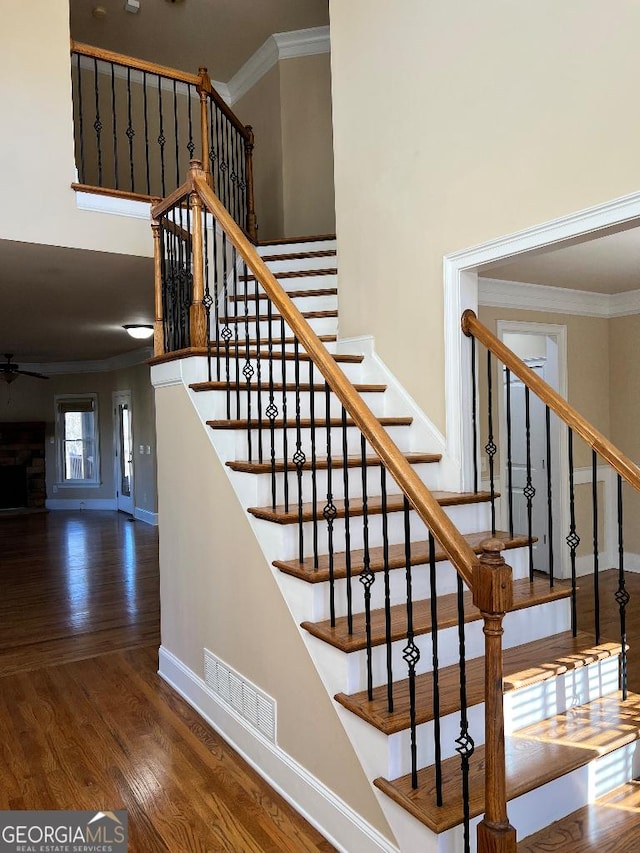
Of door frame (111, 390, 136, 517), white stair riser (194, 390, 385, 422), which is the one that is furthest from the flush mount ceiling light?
door frame (111, 390, 136, 517)

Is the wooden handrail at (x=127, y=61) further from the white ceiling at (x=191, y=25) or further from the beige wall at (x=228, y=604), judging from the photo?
the beige wall at (x=228, y=604)

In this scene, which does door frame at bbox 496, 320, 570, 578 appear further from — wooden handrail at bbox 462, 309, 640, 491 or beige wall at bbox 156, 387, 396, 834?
beige wall at bbox 156, 387, 396, 834

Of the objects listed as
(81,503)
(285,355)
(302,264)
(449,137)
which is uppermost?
(449,137)

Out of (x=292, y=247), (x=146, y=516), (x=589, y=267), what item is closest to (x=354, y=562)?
(x=589, y=267)

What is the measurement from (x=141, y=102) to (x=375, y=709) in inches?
283

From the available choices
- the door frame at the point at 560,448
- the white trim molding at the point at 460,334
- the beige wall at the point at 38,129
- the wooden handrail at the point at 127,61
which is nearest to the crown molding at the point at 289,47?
the wooden handrail at the point at 127,61

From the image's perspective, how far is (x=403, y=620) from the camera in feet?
7.86

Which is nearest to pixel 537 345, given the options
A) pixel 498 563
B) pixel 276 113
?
pixel 276 113

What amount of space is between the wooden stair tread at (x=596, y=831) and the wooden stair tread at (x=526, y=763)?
18cm

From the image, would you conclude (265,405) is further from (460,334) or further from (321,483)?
(460,334)

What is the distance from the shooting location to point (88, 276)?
5031mm

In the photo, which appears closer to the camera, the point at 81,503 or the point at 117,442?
the point at 117,442

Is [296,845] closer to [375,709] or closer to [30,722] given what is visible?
[375,709]

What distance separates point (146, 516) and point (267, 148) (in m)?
5.85
